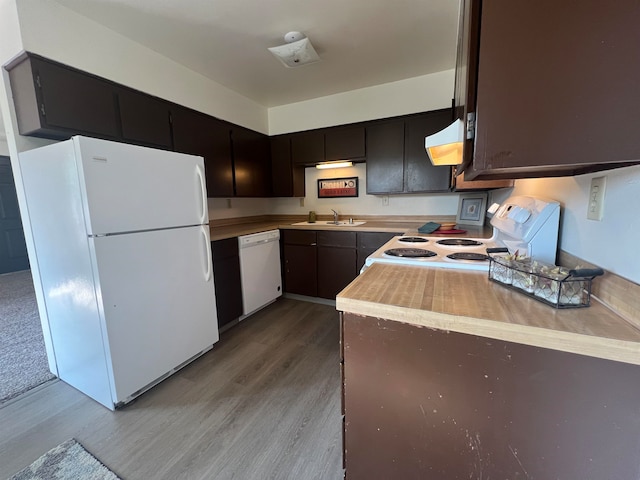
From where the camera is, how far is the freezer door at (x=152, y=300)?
151cm

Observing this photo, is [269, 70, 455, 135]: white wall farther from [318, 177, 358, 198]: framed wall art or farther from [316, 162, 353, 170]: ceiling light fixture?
[318, 177, 358, 198]: framed wall art

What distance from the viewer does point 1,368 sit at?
6.51 ft

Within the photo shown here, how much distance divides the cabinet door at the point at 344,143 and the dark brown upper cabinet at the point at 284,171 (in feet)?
1.63

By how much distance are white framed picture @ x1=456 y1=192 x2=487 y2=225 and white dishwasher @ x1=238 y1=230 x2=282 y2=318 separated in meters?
1.96

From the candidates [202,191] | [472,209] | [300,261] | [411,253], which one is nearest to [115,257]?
[202,191]

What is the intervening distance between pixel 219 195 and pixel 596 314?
278 cm

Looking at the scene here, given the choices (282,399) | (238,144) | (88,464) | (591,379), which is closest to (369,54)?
(238,144)

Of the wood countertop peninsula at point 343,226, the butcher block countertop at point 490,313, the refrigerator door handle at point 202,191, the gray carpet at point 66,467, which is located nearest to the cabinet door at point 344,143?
the wood countertop peninsula at point 343,226

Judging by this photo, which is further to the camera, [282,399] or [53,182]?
[282,399]

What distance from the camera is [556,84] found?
1.89ft

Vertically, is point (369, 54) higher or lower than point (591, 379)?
higher

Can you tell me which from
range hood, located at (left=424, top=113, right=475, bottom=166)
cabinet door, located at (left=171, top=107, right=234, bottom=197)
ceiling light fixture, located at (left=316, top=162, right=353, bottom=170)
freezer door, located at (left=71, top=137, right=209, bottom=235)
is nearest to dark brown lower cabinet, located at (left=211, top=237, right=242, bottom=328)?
freezer door, located at (left=71, top=137, right=209, bottom=235)

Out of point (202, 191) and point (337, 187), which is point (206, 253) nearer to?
point (202, 191)

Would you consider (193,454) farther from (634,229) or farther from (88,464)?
(634,229)
